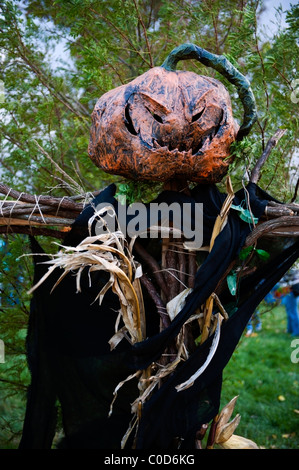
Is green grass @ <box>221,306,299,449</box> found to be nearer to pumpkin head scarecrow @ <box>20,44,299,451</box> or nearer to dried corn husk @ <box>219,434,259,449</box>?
dried corn husk @ <box>219,434,259,449</box>

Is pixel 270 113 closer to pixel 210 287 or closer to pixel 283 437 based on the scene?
pixel 210 287

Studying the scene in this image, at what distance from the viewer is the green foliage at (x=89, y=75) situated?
2.51 m

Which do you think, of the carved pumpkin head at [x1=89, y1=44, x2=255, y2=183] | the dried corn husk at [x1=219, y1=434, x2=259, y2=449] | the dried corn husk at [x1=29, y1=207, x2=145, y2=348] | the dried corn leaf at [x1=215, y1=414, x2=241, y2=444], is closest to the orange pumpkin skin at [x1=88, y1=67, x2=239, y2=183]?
the carved pumpkin head at [x1=89, y1=44, x2=255, y2=183]

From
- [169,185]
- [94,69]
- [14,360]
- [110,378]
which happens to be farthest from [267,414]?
[94,69]

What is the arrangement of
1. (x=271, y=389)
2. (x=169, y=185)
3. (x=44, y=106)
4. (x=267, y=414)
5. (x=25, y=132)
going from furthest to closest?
(x=271, y=389) < (x=267, y=414) < (x=25, y=132) < (x=44, y=106) < (x=169, y=185)

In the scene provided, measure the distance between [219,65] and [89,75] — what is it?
3.05 feet

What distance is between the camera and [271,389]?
4414 mm

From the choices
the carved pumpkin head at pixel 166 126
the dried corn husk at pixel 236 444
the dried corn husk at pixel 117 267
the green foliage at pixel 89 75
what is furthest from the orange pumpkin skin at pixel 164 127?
the dried corn husk at pixel 236 444

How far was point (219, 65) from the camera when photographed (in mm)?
1776

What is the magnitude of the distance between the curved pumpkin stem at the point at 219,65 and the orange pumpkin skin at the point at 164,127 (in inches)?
2.6

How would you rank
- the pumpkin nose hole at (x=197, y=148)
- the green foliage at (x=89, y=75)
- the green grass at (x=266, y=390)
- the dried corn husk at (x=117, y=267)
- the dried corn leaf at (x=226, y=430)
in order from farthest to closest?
the green grass at (x=266, y=390)
the green foliage at (x=89, y=75)
the dried corn leaf at (x=226, y=430)
the pumpkin nose hole at (x=197, y=148)
the dried corn husk at (x=117, y=267)

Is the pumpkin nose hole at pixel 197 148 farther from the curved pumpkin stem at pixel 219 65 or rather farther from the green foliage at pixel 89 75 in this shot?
the green foliage at pixel 89 75

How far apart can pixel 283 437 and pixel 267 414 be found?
41 cm

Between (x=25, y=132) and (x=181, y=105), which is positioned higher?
(x=25, y=132)
